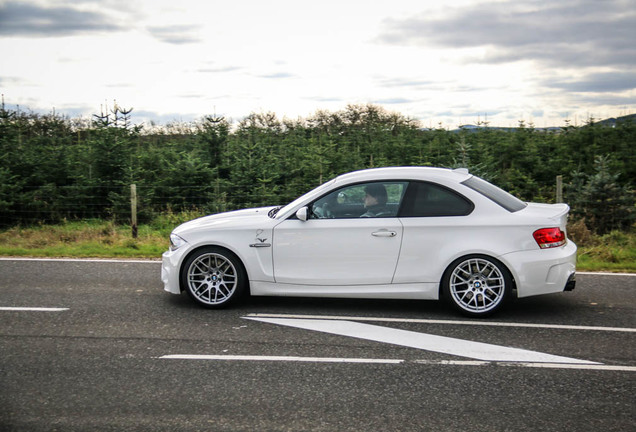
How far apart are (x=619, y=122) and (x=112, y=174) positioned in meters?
23.6

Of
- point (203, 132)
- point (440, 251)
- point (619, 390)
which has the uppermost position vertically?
point (203, 132)

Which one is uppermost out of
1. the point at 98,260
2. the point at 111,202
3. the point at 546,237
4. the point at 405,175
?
the point at 405,175

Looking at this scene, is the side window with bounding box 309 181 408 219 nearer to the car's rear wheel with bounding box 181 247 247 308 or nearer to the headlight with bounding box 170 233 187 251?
the car's rear wheel with bounding box 181 247 247 308

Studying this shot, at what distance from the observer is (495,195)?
7.18 meters

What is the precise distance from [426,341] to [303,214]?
200 cm

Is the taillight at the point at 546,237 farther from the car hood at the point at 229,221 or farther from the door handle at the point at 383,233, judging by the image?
the car hood at the point at 229,221

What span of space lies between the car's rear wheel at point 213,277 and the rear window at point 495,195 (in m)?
2.86

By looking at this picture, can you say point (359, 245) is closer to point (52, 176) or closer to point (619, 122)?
point (52, 176)

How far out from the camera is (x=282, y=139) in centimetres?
2864

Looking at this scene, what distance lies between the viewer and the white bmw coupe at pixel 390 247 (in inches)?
264

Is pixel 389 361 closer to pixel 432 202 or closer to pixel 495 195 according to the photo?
pixel 432 202

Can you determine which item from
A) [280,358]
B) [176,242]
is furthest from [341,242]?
[176,242]

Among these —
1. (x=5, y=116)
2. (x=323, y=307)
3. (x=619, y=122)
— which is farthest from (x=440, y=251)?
(x=619, y=122)

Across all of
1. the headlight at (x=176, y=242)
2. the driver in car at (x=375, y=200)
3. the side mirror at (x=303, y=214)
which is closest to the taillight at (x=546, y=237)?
the driver in car at (x=375, y=200)
